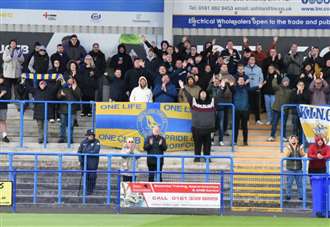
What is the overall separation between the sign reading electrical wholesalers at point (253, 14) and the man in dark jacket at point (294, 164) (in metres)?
6.98

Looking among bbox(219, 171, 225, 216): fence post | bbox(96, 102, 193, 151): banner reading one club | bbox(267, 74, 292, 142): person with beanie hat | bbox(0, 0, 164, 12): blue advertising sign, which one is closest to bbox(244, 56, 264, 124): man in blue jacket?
bbox(267, 74, 292, 142): person with beanie hat

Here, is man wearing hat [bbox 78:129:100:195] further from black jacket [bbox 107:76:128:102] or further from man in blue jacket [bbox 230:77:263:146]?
man in blue jacket [bbox 230:77:263:146]

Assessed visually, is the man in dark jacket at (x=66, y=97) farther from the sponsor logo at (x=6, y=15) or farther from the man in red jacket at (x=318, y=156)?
the man in red jacket at (x=318, y=156)

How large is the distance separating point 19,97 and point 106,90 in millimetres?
2651

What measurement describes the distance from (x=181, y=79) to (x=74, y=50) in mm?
4233

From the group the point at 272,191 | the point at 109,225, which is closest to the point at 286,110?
the point at 272,191

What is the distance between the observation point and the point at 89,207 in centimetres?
2156

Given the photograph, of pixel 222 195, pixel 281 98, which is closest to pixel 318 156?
pixel 222 195

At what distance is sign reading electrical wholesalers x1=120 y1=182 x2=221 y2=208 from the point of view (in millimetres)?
20812

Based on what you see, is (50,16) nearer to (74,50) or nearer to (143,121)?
(74,50)

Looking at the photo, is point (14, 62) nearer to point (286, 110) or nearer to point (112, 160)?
point (112, 160)

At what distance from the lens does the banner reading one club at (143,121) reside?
79.4ft

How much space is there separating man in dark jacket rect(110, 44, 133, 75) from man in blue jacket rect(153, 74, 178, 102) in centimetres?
167

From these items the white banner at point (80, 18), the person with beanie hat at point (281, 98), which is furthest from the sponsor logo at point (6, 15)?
the person with beanie hat at point (281, 98)
